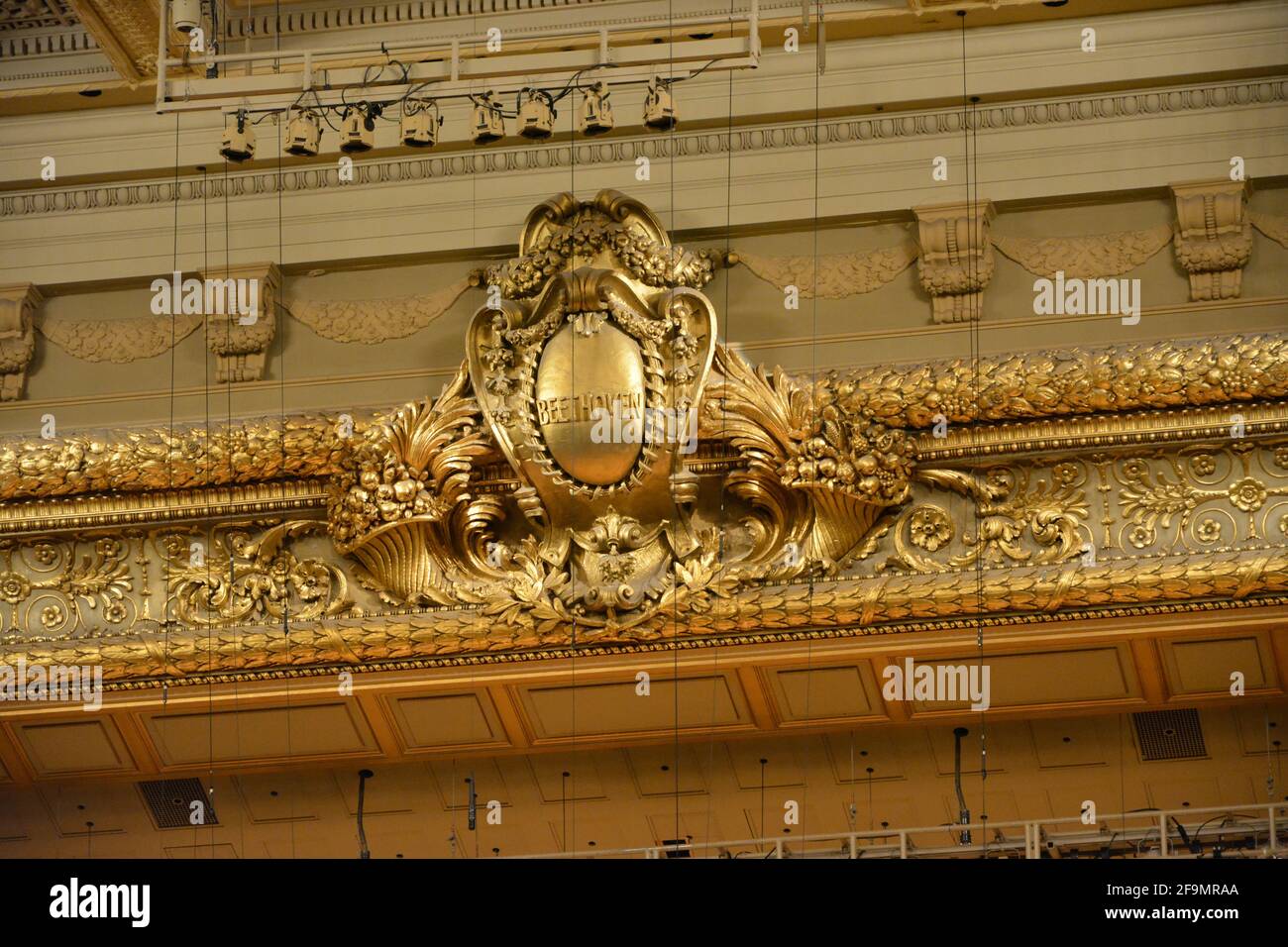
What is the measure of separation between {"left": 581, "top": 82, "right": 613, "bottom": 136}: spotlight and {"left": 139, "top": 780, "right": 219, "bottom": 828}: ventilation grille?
4.13 meters

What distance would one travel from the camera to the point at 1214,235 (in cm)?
1191

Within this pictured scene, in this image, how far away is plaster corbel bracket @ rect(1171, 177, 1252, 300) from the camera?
11.9m

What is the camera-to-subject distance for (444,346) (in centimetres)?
1257

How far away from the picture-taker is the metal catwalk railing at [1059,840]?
1137 cm

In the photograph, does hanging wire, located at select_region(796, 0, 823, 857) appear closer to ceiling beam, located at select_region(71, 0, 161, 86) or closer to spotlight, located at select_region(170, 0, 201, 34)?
spotlight, located at select_region(170, 0, 201, 34)

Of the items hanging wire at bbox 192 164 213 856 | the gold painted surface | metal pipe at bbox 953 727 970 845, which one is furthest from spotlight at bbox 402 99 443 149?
metal pipe at bbox 953 727 970 845

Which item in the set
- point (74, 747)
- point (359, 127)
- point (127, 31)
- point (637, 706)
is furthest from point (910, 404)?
point (74, 747)

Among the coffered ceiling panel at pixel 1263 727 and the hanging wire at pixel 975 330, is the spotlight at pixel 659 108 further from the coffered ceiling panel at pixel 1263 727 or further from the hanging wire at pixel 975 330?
the coffered ceiling panel at pixel 1263 727

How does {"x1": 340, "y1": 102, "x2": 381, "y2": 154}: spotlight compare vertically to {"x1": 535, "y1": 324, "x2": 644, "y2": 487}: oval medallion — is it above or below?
above

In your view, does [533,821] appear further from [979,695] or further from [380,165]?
[380,165]

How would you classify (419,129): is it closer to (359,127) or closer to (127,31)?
(359,127)

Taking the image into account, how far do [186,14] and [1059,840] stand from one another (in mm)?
5590

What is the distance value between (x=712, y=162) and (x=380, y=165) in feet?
5.62

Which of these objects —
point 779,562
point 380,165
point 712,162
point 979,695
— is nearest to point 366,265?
point 380,165
